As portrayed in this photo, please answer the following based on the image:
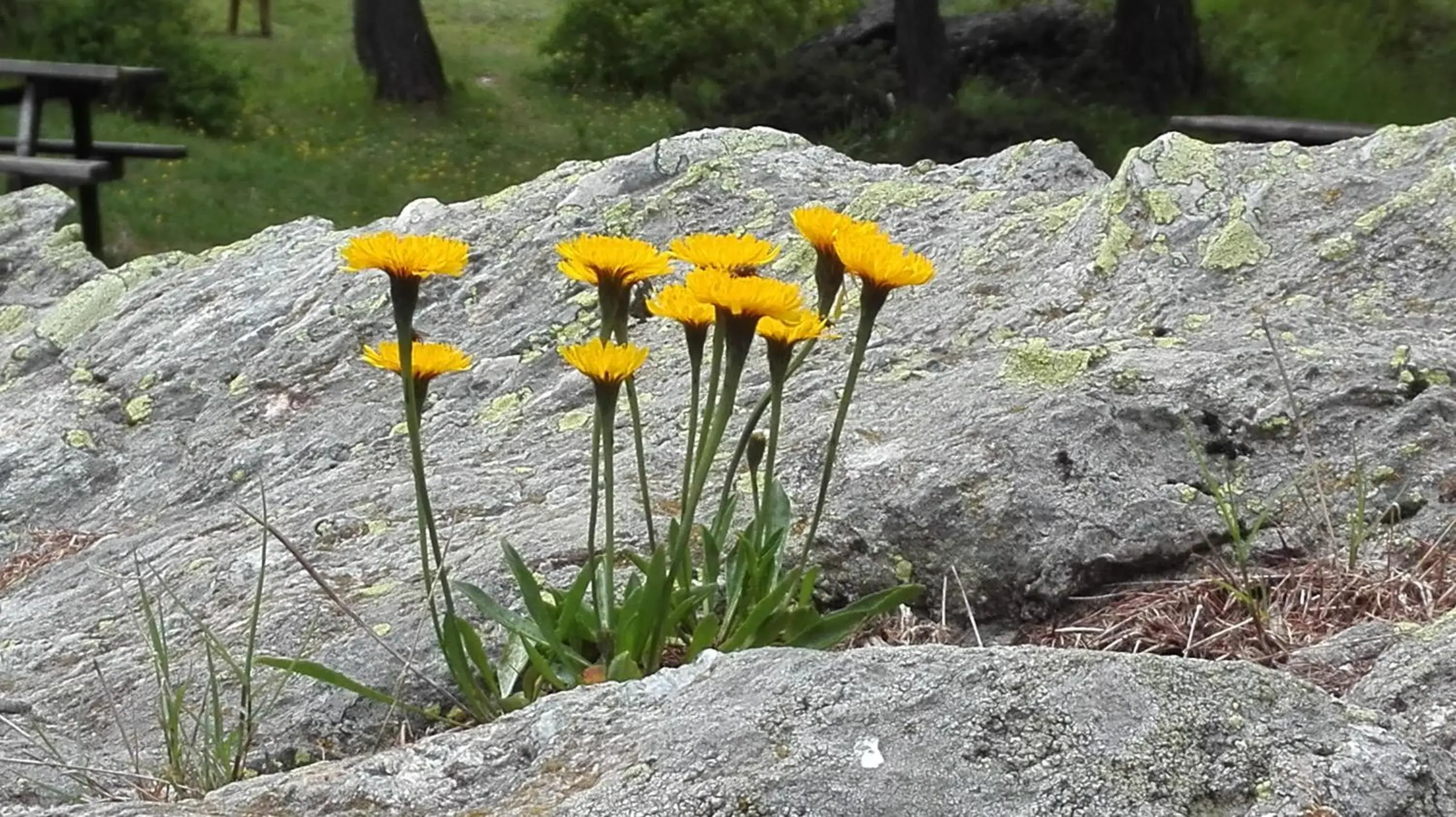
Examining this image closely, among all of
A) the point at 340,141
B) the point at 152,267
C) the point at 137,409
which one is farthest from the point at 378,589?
the point at 340,141

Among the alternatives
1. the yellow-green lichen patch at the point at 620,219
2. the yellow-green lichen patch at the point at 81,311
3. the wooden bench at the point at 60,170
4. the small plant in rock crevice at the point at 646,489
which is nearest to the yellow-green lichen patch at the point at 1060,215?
the yellow-green lichen patch at the point at 620,219

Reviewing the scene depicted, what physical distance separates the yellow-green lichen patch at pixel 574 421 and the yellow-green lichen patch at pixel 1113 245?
3.67 ft

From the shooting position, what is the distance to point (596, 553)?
7.37 ft

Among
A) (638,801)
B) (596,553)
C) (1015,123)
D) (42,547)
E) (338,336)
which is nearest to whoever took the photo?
(638,801)

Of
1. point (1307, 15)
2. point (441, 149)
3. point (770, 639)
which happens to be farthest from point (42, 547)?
point (1307, 15)

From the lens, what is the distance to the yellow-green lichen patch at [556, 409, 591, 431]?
3.03 meters

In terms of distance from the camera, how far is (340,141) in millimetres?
13953

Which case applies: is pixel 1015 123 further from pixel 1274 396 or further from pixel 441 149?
pixel 1274 396

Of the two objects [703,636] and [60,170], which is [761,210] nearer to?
[703,636]

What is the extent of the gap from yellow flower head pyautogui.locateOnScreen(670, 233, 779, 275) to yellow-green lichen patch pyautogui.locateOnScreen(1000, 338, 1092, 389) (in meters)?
0.89

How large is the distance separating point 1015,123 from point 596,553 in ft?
31.7

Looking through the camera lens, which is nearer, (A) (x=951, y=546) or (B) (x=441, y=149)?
(A) (x=951, y=546)

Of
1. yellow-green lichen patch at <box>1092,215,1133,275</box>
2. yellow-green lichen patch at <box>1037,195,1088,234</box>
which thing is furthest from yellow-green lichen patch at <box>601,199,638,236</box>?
yellow-green lichen patch at <box>1092,215,1133,275</box>

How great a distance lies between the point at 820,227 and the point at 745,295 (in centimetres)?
19
